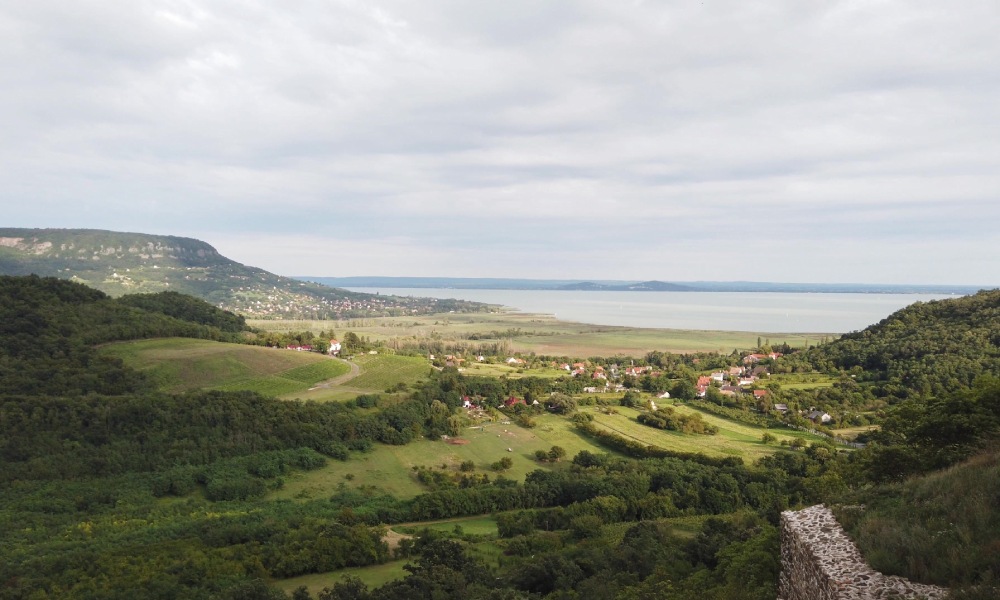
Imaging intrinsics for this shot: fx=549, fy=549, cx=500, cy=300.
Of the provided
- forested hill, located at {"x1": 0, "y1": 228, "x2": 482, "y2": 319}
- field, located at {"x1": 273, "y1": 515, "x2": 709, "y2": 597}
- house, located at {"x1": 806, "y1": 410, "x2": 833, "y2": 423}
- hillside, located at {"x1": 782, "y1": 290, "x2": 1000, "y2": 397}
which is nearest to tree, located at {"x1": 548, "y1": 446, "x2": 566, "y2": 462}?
field, located at {"x1": 273, "y1": 515, "x2": 709, "y2": 597}

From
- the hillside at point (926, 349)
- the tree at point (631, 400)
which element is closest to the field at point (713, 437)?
the tree at point (631, 400)

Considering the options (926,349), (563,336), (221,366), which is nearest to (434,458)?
(221,366)

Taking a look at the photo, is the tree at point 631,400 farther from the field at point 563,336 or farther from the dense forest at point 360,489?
the field at point 563,336

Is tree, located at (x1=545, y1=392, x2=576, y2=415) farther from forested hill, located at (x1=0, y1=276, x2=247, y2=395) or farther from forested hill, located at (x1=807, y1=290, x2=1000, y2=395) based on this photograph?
forested hill, located at (x1=0, y1=276, x2=247, y2=395)

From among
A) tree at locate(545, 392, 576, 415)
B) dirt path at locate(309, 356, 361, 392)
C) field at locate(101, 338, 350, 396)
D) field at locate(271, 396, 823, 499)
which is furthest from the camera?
dirt path at locate(309, 356, 361, 392)

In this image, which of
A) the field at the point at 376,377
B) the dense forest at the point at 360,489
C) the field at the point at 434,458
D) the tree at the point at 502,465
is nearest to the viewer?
the dense forest at the point at 360,489

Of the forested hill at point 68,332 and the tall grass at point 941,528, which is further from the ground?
the tall grass at point 941,528
